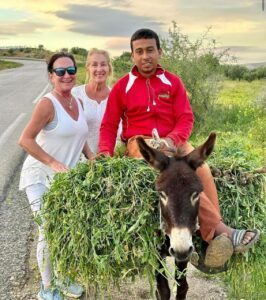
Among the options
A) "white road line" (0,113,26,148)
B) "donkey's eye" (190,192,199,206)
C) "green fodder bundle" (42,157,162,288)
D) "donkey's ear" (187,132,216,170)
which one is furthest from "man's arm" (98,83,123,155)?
"white road line" (0,113,26,148)

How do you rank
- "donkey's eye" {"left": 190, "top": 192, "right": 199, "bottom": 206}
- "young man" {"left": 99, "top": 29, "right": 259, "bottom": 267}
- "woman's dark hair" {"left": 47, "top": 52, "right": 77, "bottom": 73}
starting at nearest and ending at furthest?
"donkey's eye" {"left": 190, "top": 192, "right": 199, "bottom": 206}
"young man" {"left": 99, "top": 29, "right": 259, "bottom": 267}
"woman's dark hair" {"left": 47, "top": 52, "right": 77, "bottom": 73}

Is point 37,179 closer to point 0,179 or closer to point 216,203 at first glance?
point 216,203

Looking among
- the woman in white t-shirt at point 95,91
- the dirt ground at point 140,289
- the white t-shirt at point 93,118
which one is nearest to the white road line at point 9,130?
the woman in white t-shirt at point 95,91

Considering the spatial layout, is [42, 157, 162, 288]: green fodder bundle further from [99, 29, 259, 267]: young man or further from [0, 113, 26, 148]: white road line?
[0, 113, 26, 148]: white road line

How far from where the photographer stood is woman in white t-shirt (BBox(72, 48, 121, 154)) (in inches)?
236

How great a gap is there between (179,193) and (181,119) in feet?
4.77

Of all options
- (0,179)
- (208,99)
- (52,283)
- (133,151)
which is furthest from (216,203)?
(208,99)

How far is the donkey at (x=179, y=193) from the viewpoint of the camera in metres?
3.39

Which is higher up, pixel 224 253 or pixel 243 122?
pixel 224 253

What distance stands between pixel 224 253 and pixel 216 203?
39cm

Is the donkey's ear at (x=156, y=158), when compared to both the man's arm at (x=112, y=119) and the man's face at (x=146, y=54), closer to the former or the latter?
the man's arm at (x=112, y=119)

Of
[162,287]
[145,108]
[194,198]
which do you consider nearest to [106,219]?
[194,198]

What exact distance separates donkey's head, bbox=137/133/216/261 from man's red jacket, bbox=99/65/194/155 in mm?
1021

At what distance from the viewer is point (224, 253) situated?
12.7 ft
